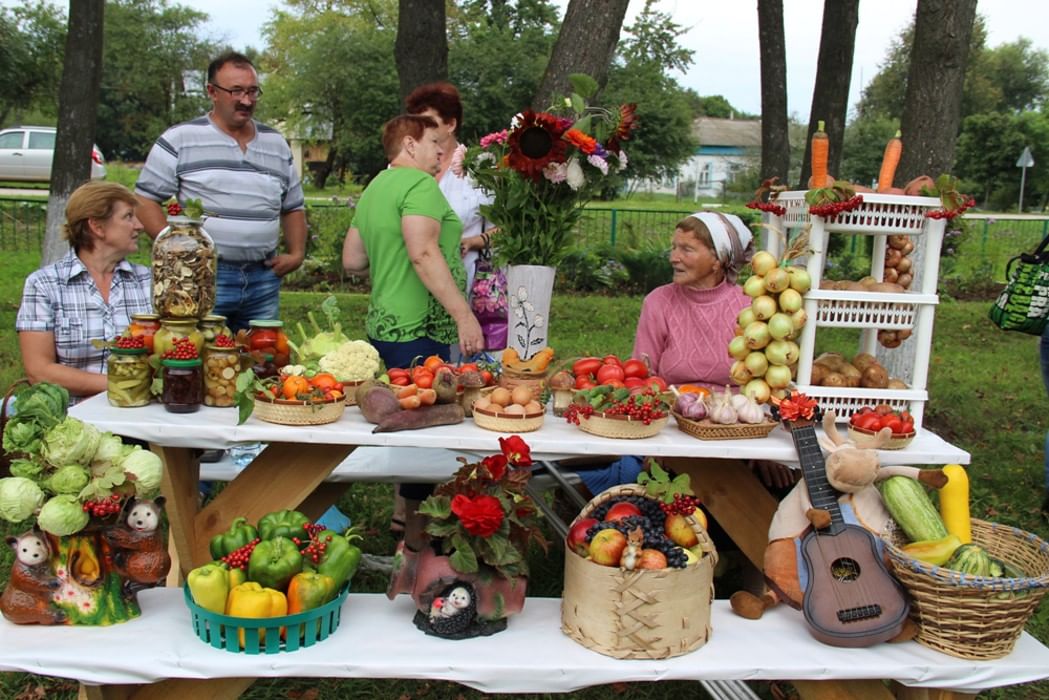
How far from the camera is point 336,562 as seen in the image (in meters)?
2.24

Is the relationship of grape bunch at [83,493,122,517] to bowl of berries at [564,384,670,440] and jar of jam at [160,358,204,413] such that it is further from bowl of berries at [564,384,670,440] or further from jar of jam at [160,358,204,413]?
bowl of berries at [564,384,670,440]

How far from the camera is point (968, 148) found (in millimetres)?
34062

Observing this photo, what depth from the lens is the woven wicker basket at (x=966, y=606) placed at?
7.13 feet

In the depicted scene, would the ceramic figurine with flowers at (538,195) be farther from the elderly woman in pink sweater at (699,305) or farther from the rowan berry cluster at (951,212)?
the rowan berry cluster at (951,212)

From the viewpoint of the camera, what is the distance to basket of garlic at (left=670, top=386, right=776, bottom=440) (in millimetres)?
2629

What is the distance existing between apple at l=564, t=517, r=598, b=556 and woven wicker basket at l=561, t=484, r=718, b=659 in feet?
0.12

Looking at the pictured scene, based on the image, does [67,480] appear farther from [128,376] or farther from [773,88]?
[773,88]

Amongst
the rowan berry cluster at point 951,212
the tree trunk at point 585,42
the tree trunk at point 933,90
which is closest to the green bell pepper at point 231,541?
the rowan berry cluster at point 951,212

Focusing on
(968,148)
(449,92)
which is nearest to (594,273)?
(449,92)

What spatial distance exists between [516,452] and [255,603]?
0.71m

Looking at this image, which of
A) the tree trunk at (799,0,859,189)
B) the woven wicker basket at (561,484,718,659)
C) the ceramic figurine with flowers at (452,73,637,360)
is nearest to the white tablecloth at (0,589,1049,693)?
the woven wicker basket at (561,484,718,659)

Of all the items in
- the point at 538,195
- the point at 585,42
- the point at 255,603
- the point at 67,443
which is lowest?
the point at 255,603

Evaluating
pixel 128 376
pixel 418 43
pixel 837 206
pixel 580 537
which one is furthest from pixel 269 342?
pixel 418 43

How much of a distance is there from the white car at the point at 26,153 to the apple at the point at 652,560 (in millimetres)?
24378
